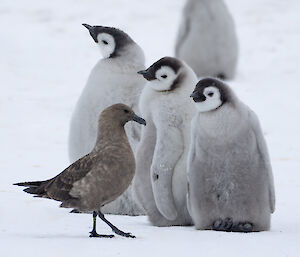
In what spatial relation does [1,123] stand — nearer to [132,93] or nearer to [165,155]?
[132,93]

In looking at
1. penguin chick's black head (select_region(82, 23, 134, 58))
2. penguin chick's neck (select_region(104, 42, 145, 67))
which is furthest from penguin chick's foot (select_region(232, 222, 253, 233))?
penguin chick's black head (select_region(82, 23, 134, 58))

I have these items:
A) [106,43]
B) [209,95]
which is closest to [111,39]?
[106,43]

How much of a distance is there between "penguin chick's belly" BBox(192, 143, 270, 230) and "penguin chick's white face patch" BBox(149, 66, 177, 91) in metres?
0.53

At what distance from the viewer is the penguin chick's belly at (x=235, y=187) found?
14.9ft

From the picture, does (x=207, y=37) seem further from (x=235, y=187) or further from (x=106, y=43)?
(x=235, y=187)

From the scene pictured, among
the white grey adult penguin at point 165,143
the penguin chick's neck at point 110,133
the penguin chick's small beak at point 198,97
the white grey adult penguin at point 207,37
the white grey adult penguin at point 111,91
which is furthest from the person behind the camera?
the white grey adult penguin at point 207,37

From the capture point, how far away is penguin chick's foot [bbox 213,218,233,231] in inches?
181

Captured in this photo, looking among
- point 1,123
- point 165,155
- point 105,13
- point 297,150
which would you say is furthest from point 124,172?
point 105,13

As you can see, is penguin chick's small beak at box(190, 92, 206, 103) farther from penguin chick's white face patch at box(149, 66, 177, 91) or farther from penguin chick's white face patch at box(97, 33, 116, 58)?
penguin chick's white face patch at box(97, 33, 116, 58)

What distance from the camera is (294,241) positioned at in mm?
4191

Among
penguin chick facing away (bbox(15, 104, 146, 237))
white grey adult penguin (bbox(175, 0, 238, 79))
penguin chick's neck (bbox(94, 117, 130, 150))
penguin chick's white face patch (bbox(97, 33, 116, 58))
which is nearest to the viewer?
penguin chick facing away (bbox(15, 104, 146, 237))

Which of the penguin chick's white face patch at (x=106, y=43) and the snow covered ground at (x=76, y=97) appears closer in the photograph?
the snow covered ground at (x=76, y=97)

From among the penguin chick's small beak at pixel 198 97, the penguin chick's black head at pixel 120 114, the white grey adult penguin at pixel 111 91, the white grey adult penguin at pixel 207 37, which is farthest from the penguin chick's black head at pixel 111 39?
the white grey adult penguin at pixel 207 37

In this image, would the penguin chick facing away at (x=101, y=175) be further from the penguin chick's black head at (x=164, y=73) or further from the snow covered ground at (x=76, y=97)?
the penguin chick's black head at (x=164, y=73)
